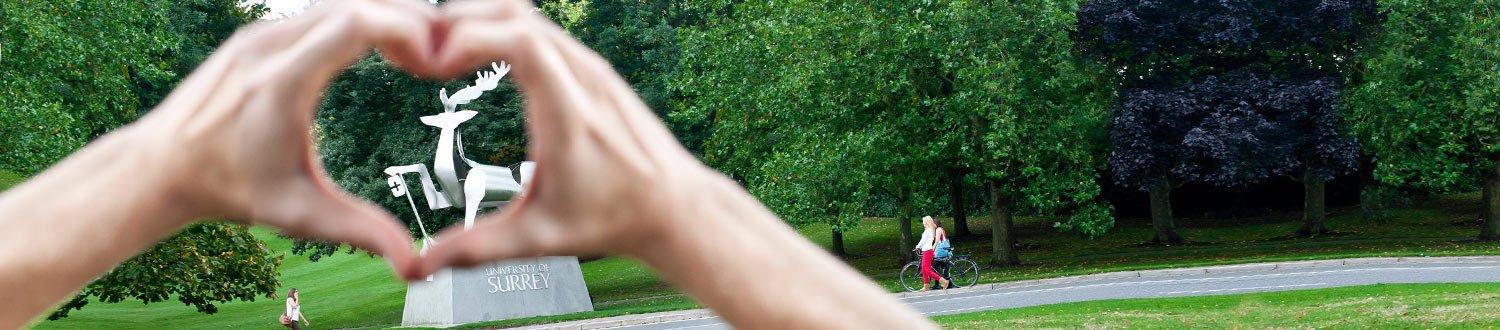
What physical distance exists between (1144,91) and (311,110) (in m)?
23.9

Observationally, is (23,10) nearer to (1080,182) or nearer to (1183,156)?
(1080,182)

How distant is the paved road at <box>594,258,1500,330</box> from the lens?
18.2 m

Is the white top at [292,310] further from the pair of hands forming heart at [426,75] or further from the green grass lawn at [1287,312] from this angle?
the pair of hands forming heart at [426,75]

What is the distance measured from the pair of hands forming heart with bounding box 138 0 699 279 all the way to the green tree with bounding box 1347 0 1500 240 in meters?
24.4

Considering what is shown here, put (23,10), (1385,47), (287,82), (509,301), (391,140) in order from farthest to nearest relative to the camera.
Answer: (391,140)
(1385,47)
(509,301)
(23,10)
(287,82)

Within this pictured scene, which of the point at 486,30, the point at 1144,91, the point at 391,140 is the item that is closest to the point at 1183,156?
the point at 1144,91

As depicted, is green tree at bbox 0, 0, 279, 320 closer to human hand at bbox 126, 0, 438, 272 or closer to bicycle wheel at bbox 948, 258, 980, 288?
bicycle wheel at bbox 948, 258, 980, 288

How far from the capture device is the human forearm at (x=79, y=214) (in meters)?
1.64

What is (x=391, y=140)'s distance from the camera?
27.3 m

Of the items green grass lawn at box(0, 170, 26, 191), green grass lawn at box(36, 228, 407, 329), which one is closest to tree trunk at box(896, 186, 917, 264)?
green grass lawn at box(36, 228, 407, 329)

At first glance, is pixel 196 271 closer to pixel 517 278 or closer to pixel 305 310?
pixel 517 278

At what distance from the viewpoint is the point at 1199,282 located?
65.7 feet

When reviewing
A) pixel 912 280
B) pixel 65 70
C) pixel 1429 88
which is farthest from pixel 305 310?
pixel 1429 88

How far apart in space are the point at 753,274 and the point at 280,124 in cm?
65
